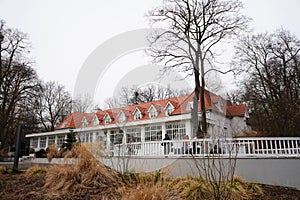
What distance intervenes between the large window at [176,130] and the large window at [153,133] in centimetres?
96

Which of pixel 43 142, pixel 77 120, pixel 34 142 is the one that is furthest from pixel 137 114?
pixel 34 142

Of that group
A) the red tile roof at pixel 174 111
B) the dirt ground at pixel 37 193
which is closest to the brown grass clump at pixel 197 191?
the dirt ground at pixel 37 193

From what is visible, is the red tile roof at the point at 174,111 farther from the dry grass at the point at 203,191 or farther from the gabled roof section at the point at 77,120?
the dry grass at the point at 203,191

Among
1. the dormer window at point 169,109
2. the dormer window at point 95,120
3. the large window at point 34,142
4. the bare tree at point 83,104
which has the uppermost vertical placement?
the bare tree at point 83,104

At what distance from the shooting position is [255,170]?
761cm

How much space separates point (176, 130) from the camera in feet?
61.3

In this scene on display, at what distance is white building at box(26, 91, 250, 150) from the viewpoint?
60.3 feet

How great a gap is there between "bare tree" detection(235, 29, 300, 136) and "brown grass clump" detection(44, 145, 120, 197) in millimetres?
10565

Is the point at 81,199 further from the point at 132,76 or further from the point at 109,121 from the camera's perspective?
the point at 109,121

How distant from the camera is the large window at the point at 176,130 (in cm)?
1825

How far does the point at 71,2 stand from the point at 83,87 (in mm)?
4346

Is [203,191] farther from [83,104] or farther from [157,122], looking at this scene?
[83,104]

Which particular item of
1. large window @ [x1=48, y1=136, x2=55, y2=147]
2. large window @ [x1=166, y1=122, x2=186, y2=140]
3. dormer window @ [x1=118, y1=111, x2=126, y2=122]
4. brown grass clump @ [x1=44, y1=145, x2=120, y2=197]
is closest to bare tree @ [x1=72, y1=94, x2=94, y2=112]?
large window @ [x1=48, y1=136, x2=55, y2=147]

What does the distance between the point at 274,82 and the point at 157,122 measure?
9.38m
